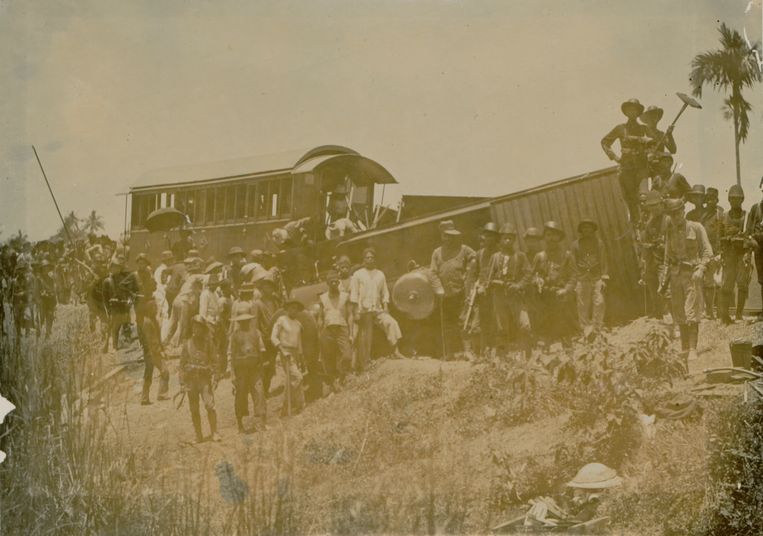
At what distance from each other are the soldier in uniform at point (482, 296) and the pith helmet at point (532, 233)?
287 mm

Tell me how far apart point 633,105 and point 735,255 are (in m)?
1.76

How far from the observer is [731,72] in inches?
273

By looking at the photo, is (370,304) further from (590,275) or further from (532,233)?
(590,275)

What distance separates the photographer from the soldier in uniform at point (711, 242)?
7094 millimetres

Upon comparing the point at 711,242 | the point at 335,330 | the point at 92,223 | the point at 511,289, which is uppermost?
the point at 92,223

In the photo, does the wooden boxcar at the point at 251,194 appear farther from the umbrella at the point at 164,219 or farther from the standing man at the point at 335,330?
the standing man at the point at 335,330

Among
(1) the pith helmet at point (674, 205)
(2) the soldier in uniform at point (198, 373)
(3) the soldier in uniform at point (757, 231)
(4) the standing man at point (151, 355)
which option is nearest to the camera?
(2) the soldier in uniform at point (198, 373)

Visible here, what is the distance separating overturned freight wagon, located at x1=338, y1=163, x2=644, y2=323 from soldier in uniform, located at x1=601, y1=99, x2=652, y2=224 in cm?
8

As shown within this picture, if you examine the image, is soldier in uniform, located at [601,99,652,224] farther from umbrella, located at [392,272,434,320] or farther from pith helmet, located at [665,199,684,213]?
umbrella, located at [392,272,434,320]

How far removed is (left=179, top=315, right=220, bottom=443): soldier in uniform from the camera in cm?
659

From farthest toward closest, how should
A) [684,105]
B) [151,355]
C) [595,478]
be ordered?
[684,105]
[151,355]
[595,478]

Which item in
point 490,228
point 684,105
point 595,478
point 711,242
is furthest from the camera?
point 711,242

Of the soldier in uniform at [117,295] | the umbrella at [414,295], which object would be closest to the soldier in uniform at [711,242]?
the umbrella at [414,295]

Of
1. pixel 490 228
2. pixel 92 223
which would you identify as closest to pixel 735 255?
pixel 490 228
